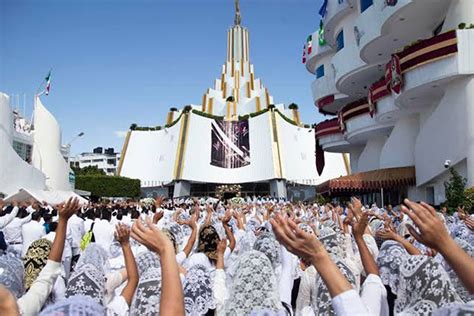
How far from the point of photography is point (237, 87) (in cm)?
5800

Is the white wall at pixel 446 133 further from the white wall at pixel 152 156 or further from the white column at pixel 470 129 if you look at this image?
Answer: the white wall at pixel 152 156

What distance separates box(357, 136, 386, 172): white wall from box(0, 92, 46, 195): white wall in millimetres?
17949

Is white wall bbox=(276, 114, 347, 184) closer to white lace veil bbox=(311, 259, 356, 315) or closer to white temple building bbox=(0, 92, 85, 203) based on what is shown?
white temple building bbox=(0, 92, 85, 203)

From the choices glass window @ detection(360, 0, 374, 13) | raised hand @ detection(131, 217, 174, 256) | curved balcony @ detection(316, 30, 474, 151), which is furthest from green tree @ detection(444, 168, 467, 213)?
raised hand @ detection(131, 217, 174, 256)

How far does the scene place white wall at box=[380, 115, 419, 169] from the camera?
2028 centimetres

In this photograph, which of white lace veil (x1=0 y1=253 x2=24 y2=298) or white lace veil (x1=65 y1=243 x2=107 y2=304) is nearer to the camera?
white lace veil (x1=65 y1=243 x2=107 y2=304)

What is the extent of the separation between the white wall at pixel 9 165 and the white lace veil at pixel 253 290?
21836 millimetres

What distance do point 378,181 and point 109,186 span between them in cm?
2745

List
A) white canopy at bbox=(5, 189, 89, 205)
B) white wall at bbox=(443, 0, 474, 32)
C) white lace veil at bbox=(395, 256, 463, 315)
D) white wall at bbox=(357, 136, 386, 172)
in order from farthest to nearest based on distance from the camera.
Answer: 1. white wall at bbox=(357, 136, 386, 172)
2. white canopy at bbox=(5, 189, 89, 205)
3. white wall at bbox=(443, 0, 474, 32)
4. white lace veil at bbox=(395, 256, 463, 315)

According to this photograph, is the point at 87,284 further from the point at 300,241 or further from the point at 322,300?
the point at 300,241

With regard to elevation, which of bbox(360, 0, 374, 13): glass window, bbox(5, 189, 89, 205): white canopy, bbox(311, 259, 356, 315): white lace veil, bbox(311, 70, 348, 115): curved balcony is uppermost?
bbox(360, 0, 374, 13): glass window

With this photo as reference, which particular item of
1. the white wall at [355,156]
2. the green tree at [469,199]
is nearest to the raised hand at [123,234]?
the green tree at [469,199]

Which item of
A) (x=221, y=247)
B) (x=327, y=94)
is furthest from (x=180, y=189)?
(x=221, y=247)

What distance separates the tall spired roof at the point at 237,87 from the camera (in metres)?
54.2
